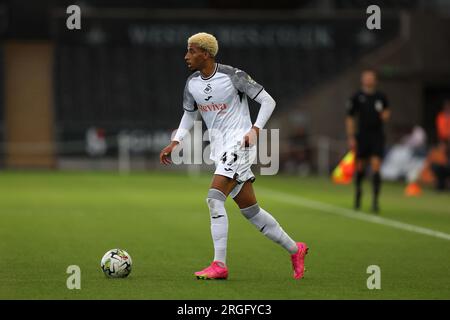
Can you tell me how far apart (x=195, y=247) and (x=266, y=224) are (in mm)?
3039

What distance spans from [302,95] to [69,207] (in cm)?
2248

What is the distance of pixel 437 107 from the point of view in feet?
124

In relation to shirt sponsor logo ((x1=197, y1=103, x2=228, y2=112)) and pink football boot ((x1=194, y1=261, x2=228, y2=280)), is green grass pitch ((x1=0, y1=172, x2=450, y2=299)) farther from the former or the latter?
shirt sponsor logo ((x1=197, y1=103, x2=228, y2=112))

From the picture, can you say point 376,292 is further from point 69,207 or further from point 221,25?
point 221,25

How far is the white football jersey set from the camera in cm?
991

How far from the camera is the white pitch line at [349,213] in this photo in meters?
15.2

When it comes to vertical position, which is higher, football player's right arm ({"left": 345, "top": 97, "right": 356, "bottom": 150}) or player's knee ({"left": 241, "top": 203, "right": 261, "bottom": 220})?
football player's right arm ({"left": 345, "top": 97, "right": 356, "bottom": 150})

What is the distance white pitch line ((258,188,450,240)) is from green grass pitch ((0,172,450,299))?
0.22m

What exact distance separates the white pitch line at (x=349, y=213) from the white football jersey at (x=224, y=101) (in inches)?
202

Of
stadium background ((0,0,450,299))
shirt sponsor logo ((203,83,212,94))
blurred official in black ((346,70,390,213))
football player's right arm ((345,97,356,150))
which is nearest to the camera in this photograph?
shirt sponsor logo ((203,83,212,94))

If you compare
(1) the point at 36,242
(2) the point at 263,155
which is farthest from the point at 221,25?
(1) the point at 36,242

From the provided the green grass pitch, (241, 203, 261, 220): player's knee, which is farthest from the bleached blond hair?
the green grass pitch

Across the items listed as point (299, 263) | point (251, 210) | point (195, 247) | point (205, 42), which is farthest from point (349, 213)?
point (205, 42)

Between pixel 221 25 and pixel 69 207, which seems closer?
pixel 69 207
